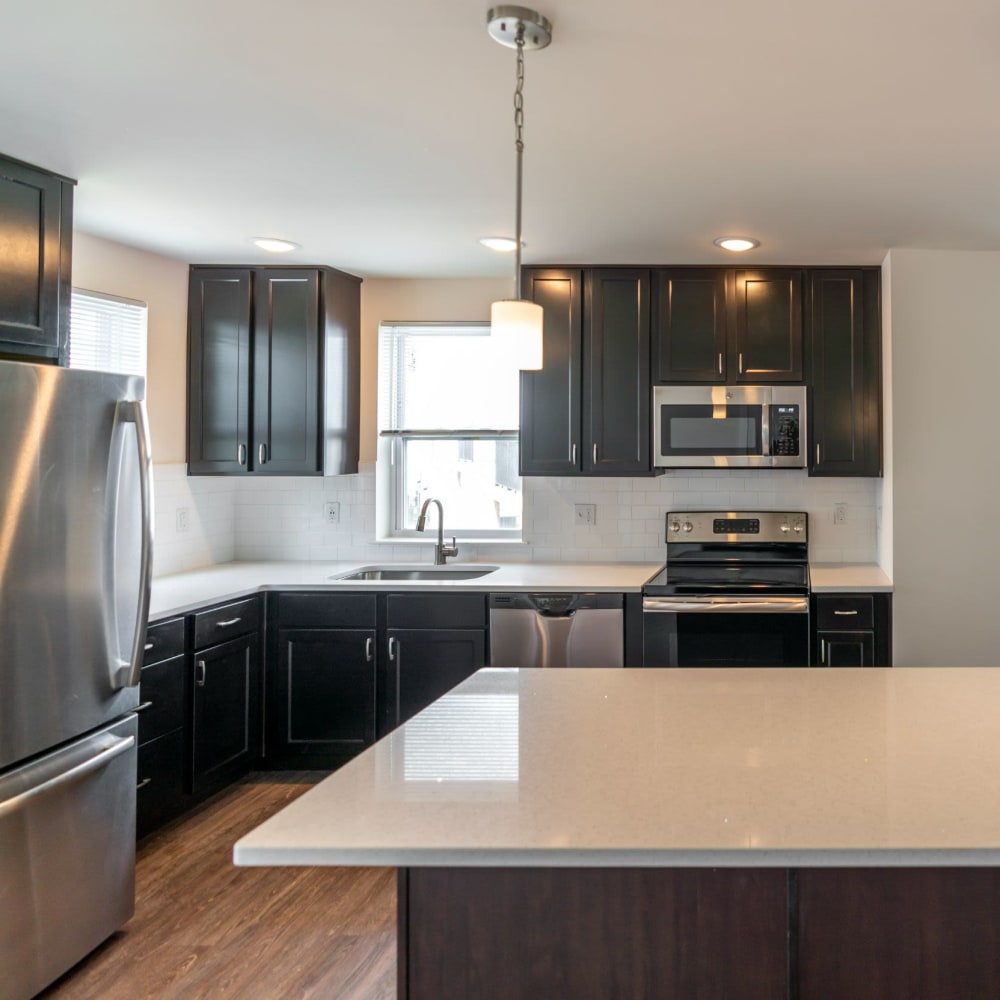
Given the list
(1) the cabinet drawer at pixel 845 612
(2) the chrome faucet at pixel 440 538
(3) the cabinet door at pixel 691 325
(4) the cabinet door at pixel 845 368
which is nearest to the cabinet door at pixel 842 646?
(1) the cabinet drawer at pixel 845 612

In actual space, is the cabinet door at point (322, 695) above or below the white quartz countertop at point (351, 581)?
below

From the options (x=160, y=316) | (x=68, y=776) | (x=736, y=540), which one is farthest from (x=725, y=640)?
(x=160, y=316)

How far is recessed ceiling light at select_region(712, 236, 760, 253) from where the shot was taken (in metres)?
3.62

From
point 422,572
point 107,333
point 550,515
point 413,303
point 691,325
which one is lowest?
point 422,572

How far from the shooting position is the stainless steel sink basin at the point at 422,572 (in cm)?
423

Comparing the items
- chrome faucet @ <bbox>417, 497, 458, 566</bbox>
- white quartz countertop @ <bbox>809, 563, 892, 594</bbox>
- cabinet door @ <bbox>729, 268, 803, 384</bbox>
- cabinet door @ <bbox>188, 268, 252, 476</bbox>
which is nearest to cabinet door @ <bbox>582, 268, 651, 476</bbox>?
cabinet door @ <bbox>729, 268, 803, 384</bbox>

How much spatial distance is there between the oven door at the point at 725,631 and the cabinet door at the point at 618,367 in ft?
2.39

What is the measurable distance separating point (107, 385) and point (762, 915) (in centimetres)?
201

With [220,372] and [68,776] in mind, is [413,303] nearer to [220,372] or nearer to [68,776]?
[220,372]

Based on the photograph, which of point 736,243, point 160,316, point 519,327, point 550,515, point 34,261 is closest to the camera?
point 519,327

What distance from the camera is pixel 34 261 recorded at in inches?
109

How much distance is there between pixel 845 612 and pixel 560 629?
1.19 meters

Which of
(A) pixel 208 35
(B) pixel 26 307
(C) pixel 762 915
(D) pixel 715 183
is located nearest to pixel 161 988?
(C) pixel 762 915

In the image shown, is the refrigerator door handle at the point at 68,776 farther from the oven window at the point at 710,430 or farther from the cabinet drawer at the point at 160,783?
the oven window at the point at 710,430
